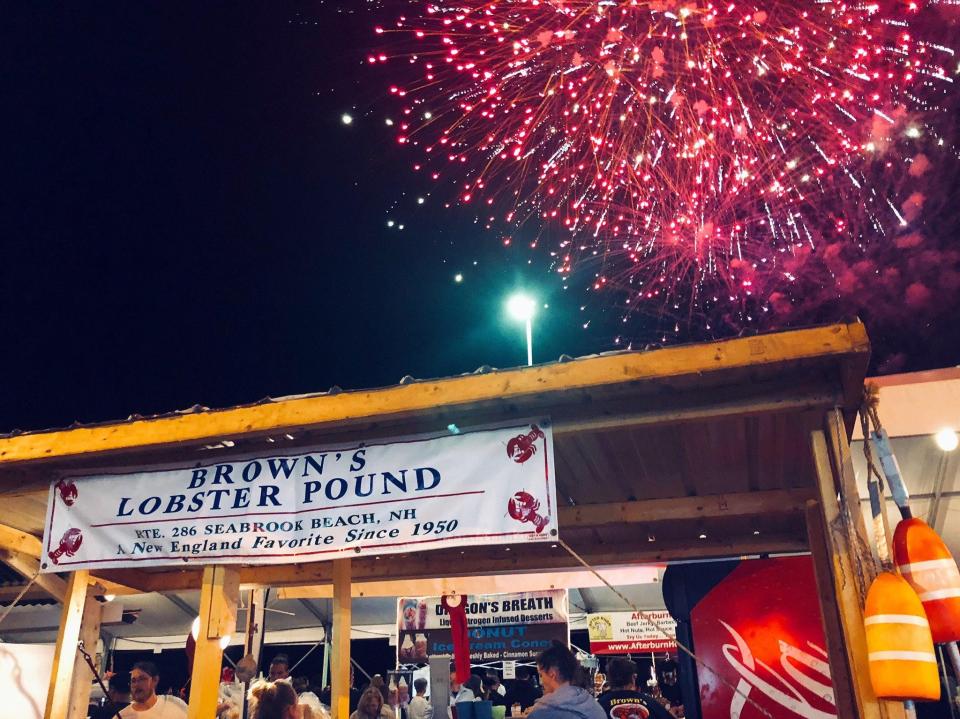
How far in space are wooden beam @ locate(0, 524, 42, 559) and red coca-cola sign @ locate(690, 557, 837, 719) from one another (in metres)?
6.68

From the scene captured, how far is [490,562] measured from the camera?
7.84 m

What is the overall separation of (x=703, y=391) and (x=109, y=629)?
14.5 m

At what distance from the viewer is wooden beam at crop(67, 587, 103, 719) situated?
7.34m

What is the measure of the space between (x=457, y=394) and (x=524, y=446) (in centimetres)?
56

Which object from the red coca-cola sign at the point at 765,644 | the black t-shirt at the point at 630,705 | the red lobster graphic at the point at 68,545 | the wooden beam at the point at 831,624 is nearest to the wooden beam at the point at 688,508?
the wooden beam at the point at 831,624

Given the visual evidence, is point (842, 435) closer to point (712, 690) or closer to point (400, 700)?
point (712, 690)

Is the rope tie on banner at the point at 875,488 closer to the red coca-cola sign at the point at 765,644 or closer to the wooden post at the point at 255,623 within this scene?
the red coca-cola sign at the point at 765,644

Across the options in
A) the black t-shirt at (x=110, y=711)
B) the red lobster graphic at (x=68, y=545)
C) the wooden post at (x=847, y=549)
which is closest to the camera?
the wooden post at (x=847, y=549)

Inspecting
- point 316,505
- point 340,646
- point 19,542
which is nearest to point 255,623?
Result: point 19,542

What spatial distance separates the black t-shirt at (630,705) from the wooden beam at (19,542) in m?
5.32

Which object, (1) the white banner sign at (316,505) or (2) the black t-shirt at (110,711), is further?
(2) the black t-shirt at (110,711)

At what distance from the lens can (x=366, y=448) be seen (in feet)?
16.5

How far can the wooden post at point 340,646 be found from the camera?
6051 mm

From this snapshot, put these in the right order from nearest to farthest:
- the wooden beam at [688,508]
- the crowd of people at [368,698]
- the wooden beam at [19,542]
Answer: the crowd of people at [368,698] < the wooden beam at [688,508] < the wooden beam at [19,542]
